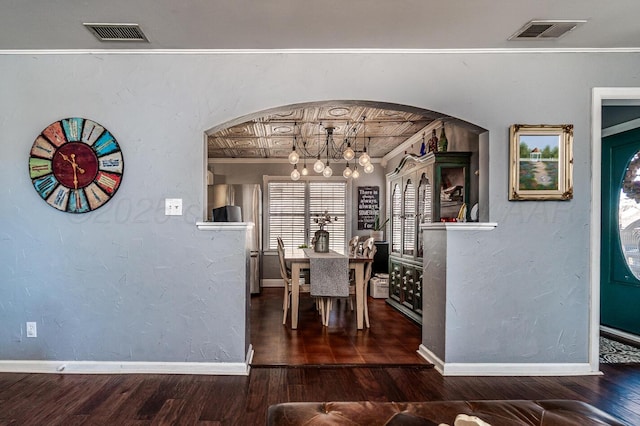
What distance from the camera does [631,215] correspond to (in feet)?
14.0

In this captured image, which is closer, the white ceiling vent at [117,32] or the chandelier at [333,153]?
the white ceiling vent at [117,32]

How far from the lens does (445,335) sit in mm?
3135

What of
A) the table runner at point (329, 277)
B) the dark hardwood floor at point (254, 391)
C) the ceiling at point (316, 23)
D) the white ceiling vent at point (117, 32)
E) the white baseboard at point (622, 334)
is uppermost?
the ceiling at point (316, 23)

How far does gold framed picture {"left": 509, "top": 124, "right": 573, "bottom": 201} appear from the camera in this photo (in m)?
3.13

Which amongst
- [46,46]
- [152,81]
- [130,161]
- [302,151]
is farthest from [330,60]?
[302,151]

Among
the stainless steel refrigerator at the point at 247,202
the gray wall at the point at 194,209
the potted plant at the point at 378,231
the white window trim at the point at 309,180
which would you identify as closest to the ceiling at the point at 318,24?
the gray wall at the point at 194,209

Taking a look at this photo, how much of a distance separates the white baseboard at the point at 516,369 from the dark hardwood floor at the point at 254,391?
60 mm

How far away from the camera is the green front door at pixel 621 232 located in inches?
166

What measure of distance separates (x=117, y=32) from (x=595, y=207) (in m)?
3.90

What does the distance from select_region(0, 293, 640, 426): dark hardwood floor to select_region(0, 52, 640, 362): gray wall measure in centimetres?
23

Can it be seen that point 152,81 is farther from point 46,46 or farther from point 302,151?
point 302,151

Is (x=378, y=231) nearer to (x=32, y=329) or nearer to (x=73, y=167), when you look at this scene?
(x=73, y=167)

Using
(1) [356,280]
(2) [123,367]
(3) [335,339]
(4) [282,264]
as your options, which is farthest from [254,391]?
(4) [282,264]

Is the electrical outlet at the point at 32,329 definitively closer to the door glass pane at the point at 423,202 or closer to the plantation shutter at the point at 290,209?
the door glass pane at the point at 423,202
